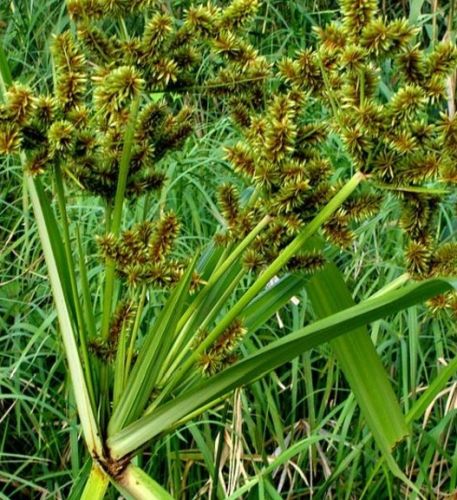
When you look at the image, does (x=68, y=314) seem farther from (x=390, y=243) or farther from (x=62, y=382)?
(x=390, y=243)

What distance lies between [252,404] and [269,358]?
4.02 feet

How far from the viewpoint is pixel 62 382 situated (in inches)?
93.7

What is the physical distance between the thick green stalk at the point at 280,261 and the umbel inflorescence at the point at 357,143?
0.5 inches

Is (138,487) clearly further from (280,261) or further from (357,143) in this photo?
(357,143)

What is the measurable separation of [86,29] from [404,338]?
143 centimetres

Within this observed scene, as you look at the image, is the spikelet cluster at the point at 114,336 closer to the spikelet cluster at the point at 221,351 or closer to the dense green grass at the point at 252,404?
the spikelet cluster at the point at 221,351

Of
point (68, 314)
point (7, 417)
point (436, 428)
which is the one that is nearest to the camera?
point (68, 314)

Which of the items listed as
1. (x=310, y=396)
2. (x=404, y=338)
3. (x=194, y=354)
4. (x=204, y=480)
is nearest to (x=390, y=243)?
(x=404, y=338)

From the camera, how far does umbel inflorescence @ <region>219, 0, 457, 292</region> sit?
1.08 m

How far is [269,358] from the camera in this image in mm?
1133

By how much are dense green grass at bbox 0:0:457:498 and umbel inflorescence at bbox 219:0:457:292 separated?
2.52ft

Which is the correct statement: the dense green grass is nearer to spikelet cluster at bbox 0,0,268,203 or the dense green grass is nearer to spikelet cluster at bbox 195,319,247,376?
spikelet cluster at bbox 195,319,247,376

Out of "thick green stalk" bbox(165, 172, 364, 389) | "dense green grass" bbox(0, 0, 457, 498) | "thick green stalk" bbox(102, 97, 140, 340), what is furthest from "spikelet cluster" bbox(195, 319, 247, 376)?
"dense green grass" bbox(0, 0, 457, 498)

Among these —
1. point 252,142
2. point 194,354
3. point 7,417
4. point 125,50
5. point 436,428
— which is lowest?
Answer: point 436,428
